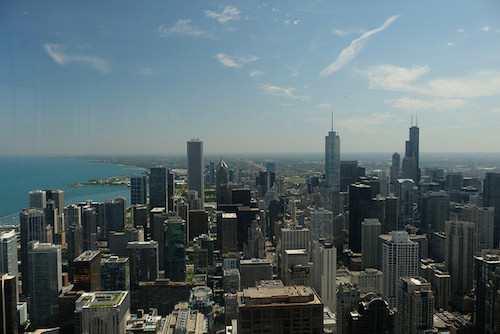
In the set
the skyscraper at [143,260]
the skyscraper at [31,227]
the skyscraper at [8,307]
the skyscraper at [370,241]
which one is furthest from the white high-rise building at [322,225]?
the skyscraper at [8,307]

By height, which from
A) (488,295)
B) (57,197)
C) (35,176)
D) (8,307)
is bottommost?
(488,295)

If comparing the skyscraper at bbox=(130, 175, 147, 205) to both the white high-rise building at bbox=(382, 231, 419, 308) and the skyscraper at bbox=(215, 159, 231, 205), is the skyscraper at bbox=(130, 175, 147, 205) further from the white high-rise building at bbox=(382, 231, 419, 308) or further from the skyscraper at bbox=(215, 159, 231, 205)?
the white high-rise building at bbox=(382, 231, 419, 308)

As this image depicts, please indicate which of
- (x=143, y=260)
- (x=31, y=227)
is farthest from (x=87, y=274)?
(x=31, y=227)

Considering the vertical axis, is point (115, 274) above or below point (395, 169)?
below

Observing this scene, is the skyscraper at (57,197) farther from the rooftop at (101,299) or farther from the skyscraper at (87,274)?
the rooftop at (101,299)

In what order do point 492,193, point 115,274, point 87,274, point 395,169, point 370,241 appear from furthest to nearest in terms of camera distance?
1. point 395,169
2. point 492,193
3. point 370,241
4. point 115,274
5. point 87,274

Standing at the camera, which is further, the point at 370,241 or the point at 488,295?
the point at 370,241

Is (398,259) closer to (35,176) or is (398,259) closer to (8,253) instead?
(35,176)

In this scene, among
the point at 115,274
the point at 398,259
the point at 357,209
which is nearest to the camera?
the point at 115,274
